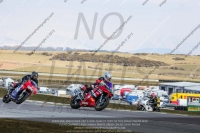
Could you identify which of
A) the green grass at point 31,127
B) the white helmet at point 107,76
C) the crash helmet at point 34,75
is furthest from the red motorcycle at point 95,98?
the green grass at point 31,127

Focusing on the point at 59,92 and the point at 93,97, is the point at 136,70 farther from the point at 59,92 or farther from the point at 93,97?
the point at 93,97

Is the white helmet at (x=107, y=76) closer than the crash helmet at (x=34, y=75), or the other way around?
the white helmet at (x=107, y=76)

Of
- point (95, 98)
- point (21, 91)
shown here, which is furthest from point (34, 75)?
point (95, 98)

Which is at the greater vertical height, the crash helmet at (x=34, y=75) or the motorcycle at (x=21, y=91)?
the crash helmet at (x=34, y=75)

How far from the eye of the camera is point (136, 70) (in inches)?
5384

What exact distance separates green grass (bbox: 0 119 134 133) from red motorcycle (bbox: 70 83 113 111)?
6.11 metres

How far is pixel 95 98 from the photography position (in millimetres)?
25656

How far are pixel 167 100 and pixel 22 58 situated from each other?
91420 millimetres

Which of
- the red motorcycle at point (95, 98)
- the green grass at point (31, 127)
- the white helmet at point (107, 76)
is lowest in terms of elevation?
the green grass at point (31, 127)

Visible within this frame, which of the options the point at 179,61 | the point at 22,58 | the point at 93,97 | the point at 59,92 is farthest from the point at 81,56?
the point at 93,97

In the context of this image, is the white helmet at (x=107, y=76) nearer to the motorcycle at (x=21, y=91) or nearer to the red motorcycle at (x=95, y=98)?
the red motorcycle at (x=95, y=98)

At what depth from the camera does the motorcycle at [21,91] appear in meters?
26.0

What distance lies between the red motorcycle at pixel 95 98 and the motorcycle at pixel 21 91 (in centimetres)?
233

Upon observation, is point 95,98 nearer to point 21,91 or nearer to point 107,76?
point 107,76
